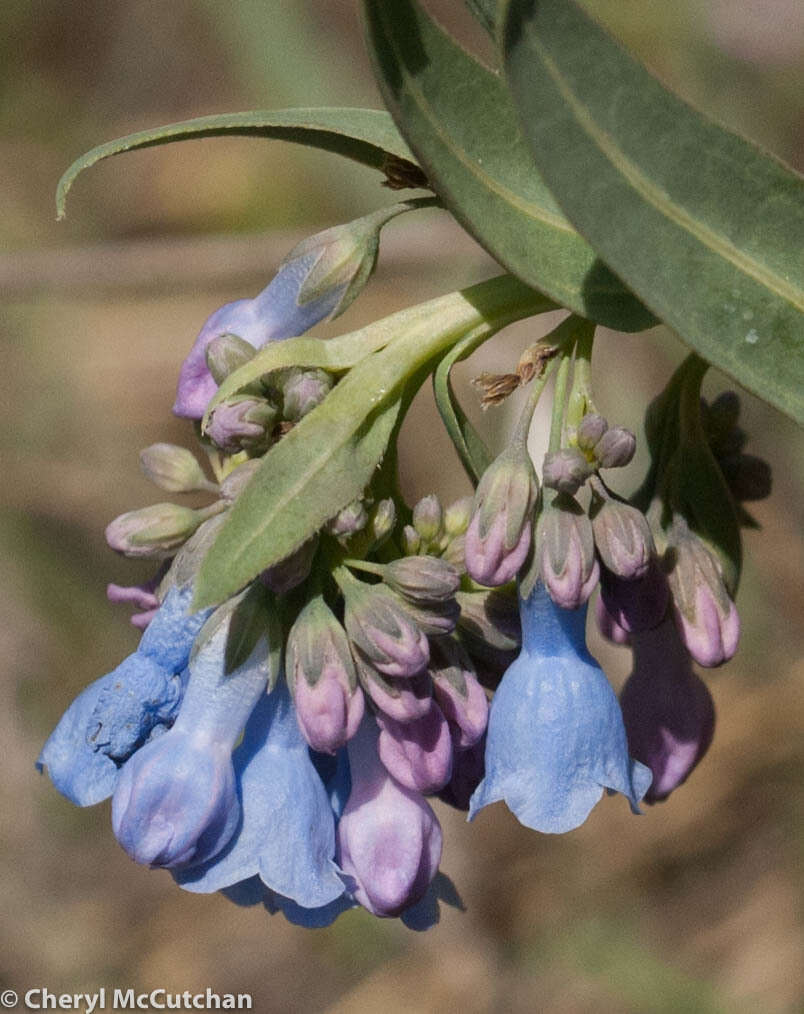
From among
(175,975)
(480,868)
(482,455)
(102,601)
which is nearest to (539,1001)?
(480,868)

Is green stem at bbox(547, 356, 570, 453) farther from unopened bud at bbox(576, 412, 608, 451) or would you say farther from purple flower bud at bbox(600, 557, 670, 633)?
purple flower bud at bbox(600, 557, 670, 633)

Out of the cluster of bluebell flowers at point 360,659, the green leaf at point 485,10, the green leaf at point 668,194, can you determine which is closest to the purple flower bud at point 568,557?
the cluster of bluebell flowers at point 360,659

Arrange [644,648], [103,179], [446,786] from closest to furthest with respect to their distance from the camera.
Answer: [446,786], [644,648], [103,179]

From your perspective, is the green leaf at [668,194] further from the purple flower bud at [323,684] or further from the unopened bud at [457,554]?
the purple flower bud at [323,684]

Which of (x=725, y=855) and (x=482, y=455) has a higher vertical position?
(x=482, y=455)

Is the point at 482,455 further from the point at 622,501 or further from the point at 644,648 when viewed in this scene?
the point at 644,648

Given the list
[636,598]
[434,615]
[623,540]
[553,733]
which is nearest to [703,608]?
[636,598]

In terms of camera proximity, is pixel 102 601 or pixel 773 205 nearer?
pixel 773 205
